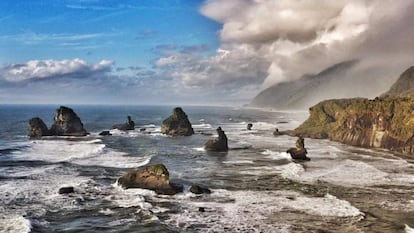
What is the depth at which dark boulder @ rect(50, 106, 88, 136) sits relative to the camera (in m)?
126

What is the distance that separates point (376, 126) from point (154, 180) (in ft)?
227

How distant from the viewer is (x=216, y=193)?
53.5 metres

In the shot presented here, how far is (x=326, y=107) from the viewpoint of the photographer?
447 ft

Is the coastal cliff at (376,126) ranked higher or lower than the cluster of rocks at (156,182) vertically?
higher

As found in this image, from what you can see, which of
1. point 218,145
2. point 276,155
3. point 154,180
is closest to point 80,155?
point 218,145

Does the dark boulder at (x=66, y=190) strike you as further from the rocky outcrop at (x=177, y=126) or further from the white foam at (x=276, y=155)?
the rocky outcrop at (x=177, y=126)

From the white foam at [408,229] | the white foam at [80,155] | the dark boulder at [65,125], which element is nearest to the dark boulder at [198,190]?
the white foam at [408,229]

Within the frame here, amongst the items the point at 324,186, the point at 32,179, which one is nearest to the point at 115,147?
the point at 32,179

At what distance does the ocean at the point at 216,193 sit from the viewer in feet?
135

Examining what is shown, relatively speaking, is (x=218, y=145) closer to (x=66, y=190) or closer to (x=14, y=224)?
(x=66, y=190)

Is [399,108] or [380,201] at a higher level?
[399,108]

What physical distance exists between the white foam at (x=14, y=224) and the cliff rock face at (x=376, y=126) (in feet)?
251

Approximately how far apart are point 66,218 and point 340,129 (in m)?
90.9

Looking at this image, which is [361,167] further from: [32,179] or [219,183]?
[32,179]
